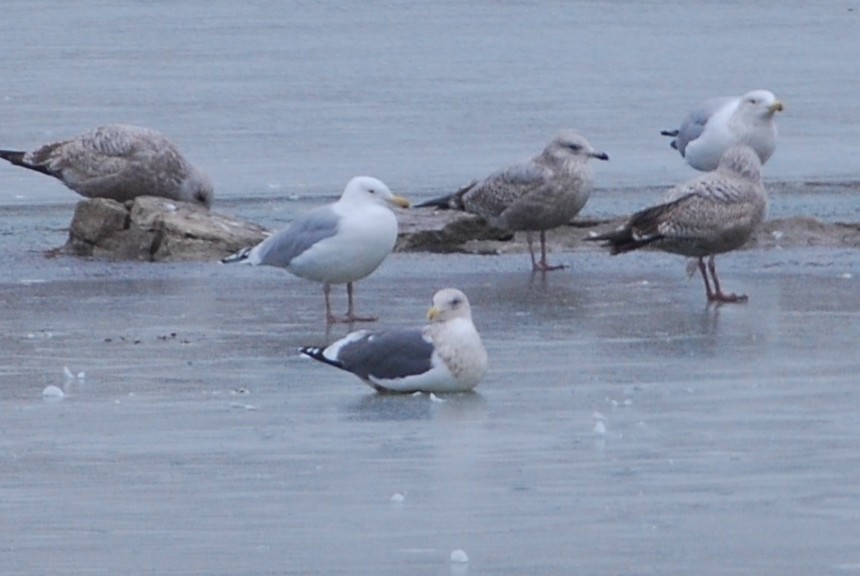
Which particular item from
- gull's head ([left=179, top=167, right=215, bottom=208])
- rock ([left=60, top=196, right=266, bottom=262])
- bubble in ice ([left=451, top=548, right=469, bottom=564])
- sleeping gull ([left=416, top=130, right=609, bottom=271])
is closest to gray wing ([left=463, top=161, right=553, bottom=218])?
sleeping gull ([left=416, top=130, right=609, bottom=271])

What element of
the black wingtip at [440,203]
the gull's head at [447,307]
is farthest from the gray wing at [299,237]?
the black wingtip at [440,203]

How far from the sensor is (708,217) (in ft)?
35.5

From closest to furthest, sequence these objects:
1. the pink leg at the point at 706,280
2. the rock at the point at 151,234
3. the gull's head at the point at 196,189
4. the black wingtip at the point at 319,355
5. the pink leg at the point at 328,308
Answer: the black wingtip at the point at 319,355
the pink leg at the point at 328,308
the pink leg at the point at 706,280
the rock at the point at 151,234
the gull's head at the point at 196,189

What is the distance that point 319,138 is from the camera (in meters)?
17.6

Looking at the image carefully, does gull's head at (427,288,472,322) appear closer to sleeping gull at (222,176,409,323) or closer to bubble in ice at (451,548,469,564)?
sleeping gull at (222,176,409,323)

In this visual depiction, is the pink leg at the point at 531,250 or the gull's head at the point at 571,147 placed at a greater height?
the gull's head at the point at 571,147

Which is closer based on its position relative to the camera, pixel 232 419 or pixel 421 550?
pixel 421 550

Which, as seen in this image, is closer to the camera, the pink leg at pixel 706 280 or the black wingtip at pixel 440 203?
the pink leg at pixel 706 280

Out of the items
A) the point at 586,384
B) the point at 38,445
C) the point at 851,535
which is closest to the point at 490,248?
the point at 586,384

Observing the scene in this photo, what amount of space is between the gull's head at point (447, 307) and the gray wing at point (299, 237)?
2.26 m

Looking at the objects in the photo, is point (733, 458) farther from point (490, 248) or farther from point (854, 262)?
point (490, 248)

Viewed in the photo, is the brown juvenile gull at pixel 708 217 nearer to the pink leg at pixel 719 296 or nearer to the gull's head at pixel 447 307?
the pink leg at pixel 719 296

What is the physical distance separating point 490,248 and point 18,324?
3.89m

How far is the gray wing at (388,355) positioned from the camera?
8.04 metres
